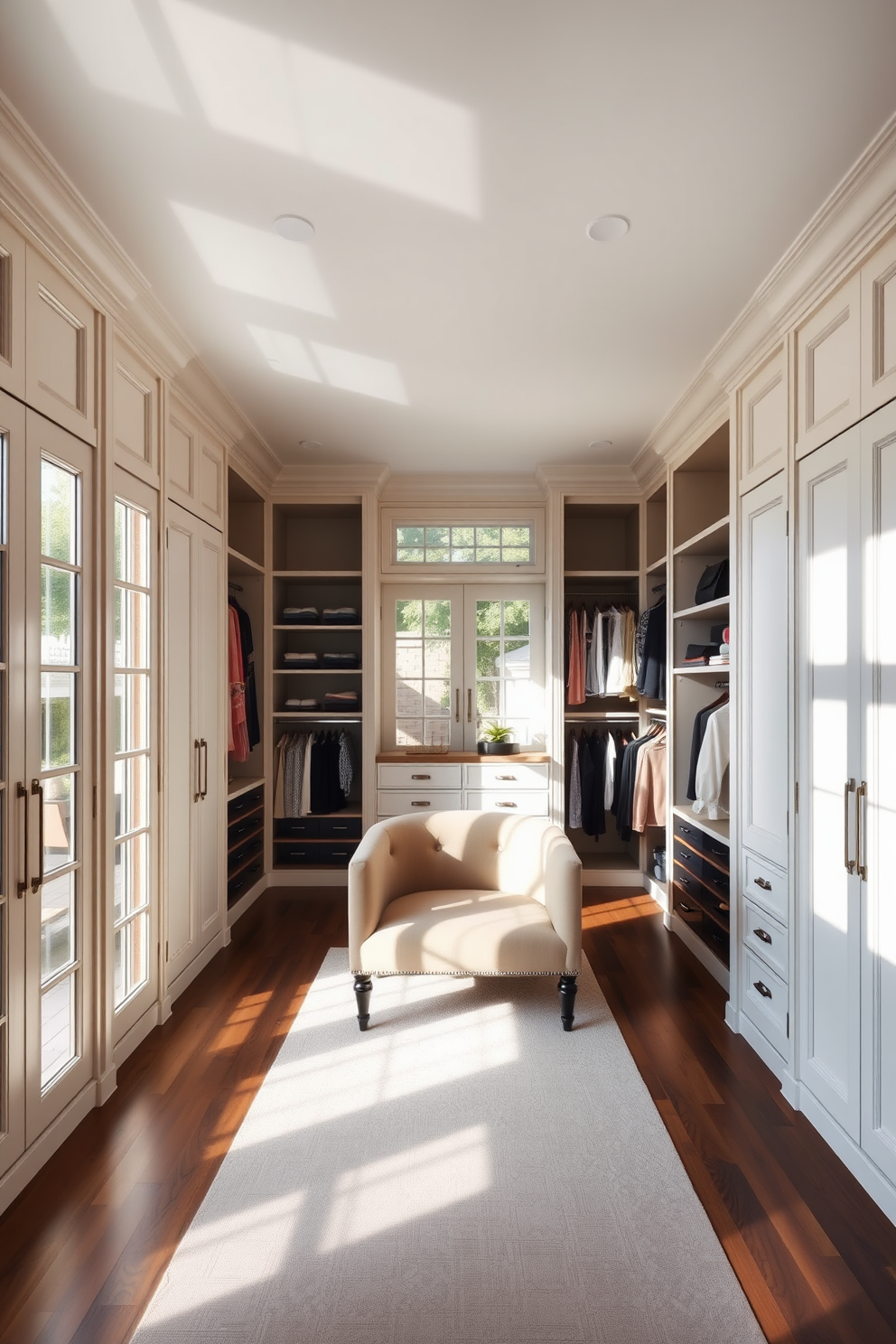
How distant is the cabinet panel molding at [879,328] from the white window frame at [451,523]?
3109 millimetres

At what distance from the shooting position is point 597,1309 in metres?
1.64

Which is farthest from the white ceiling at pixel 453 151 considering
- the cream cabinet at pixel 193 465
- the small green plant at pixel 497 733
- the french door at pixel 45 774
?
the small green plant at pixel 497 733

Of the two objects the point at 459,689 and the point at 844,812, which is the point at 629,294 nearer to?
the point at 844,812

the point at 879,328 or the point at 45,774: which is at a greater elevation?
the point at 879,328

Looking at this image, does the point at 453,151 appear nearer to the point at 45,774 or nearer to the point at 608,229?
the point at 608,229

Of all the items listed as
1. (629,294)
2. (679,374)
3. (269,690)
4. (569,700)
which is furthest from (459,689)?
(629,294)

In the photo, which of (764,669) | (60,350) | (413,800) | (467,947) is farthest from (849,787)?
(413,800)

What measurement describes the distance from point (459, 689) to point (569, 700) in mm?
785

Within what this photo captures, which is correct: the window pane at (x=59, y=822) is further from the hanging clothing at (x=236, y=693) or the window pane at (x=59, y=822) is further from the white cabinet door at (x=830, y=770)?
the white cabinet door at (x=830, y=770)

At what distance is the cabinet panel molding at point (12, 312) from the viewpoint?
1.96 m

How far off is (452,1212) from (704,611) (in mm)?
2747

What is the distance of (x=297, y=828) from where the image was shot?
5.15m

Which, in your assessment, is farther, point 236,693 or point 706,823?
point 236,693

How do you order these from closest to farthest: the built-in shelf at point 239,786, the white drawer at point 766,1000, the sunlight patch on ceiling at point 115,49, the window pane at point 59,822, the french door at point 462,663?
the sunlight patch on ceiling at point 115,49, the window pane at point 59,822, the white drawer at point 766,1000, the built-in shelf at point 239,786, the french door at point 462,663
